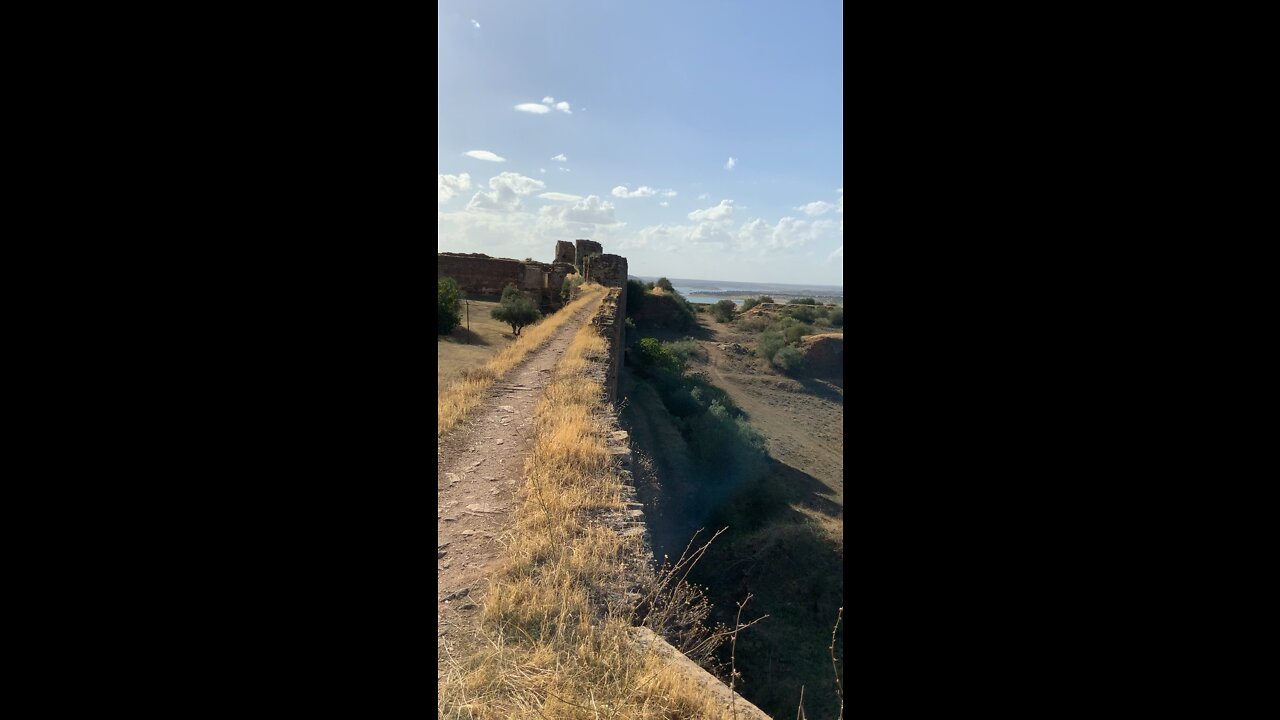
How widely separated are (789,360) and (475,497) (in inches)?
870

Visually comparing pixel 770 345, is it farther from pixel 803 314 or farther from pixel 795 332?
pixel 803 314

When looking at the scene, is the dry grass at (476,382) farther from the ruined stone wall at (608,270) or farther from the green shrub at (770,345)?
the green shrub at (770,345)

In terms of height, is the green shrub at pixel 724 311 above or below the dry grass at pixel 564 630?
above

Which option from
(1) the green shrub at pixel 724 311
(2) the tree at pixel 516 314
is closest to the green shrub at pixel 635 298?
(2) the tree at pixel 516 314

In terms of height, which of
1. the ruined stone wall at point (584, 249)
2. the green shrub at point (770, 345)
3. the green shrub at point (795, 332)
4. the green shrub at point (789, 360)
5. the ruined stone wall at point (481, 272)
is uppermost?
the ruined stone wall at point (584, 249)

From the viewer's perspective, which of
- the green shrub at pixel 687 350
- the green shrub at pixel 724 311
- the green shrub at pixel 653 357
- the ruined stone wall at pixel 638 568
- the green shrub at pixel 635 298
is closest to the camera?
the ruined stone wall at pixel 638 568

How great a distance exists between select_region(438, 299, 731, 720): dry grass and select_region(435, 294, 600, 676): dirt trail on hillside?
0.48 ft

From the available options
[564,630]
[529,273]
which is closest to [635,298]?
[529,273]

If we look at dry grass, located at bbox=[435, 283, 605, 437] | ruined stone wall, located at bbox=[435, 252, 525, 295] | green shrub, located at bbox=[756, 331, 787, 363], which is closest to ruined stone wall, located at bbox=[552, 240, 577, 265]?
ruined stone wall, located at bbox=[435, 252, 525, 295]

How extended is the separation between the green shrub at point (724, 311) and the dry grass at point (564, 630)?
34939 mm

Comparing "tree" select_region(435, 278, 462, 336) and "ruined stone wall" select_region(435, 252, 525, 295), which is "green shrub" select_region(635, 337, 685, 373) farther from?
"ruined stone wall" select_region(435, 252, 525, 295)

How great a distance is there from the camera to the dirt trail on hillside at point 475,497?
3293 mm
